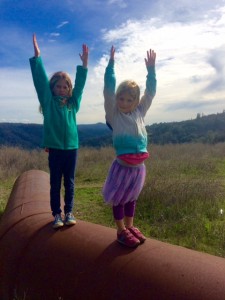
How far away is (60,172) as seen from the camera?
3609 mm

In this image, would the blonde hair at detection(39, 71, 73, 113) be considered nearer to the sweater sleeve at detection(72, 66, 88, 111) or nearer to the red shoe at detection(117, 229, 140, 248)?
the sweater sleeve at detection(72, 66, 88, 111)

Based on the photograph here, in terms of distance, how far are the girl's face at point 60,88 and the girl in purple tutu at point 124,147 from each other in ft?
1.82

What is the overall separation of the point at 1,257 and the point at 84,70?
1.84m

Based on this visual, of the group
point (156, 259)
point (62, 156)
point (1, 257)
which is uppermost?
point (62, 156)

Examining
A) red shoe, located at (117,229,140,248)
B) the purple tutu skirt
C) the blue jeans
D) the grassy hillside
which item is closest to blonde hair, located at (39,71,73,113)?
the blue jeans

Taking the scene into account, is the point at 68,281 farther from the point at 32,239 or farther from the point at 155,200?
the point at 155,200

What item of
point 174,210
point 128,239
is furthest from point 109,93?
point 174,210

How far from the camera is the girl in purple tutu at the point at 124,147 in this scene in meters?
3.06

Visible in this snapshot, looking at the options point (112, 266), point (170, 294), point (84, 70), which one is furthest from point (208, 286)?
point (84, 70)

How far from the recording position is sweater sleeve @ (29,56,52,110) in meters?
3.53

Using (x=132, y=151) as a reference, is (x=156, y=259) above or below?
below

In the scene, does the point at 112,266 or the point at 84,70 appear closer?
the point at 112,266

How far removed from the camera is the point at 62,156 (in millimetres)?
3574

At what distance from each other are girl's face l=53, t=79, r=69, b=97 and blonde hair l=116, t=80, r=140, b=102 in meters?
0.68
